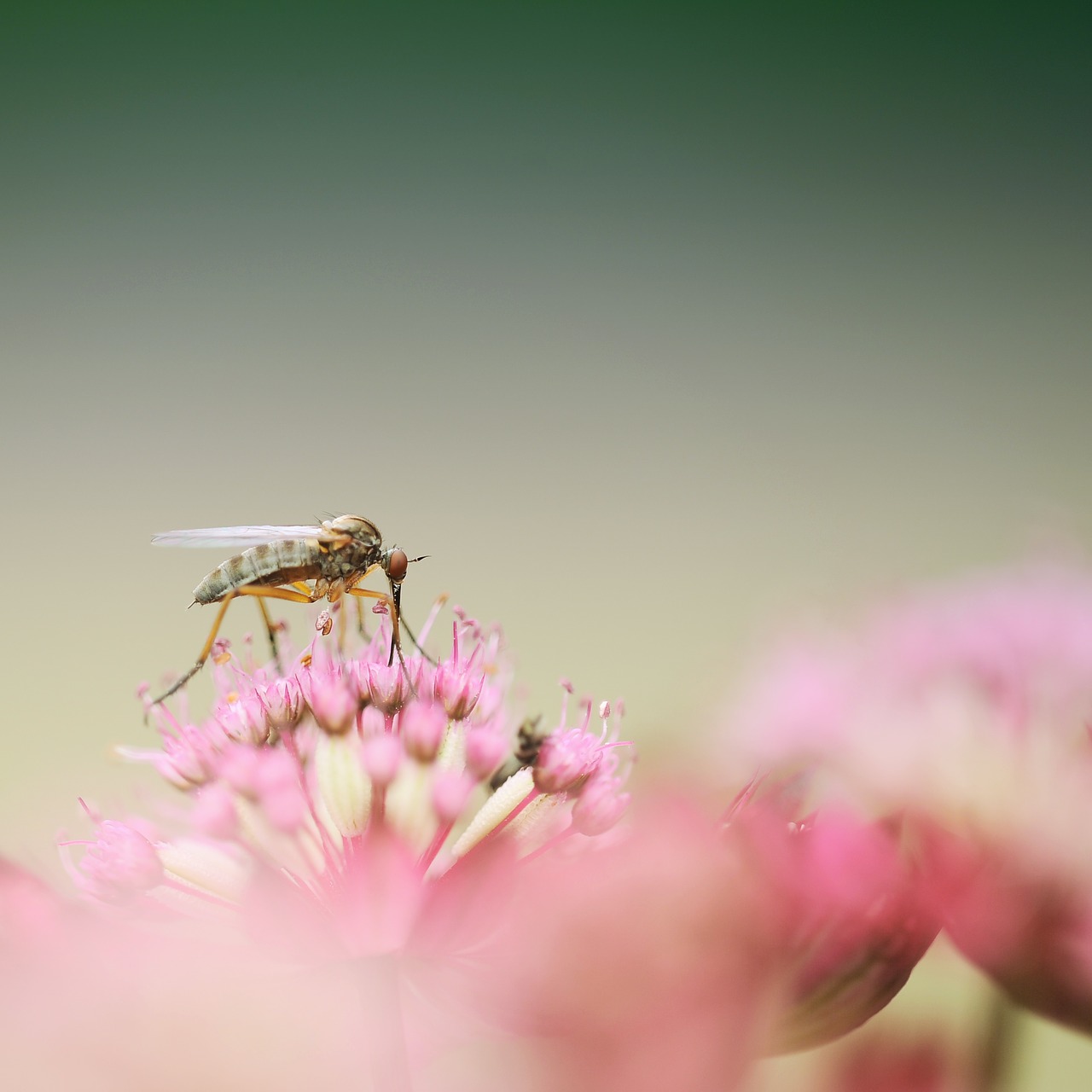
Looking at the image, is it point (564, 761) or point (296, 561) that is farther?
point (296, 561)

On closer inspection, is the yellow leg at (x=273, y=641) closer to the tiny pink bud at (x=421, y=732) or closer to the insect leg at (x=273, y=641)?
the insect leg at (x=273, y=641)

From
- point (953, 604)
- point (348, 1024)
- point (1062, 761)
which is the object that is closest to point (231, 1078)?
point (348, 1024)

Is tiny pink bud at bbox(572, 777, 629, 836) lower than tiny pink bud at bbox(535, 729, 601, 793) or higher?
lower

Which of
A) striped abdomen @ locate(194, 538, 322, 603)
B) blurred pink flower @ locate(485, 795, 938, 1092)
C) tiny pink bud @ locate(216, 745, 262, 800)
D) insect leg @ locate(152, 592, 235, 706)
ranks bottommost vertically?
blurred pink flower @ locate(485, 795, 938, 1092)

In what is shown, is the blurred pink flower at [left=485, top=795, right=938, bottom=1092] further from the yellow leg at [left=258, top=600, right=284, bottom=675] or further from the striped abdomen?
the striped abdomen

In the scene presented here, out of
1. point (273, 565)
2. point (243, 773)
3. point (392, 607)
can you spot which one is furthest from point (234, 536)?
point (243, 773)

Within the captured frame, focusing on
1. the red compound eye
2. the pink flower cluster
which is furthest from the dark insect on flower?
the red compound eye

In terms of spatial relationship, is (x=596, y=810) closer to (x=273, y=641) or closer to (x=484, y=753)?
(x=484, y=753)
